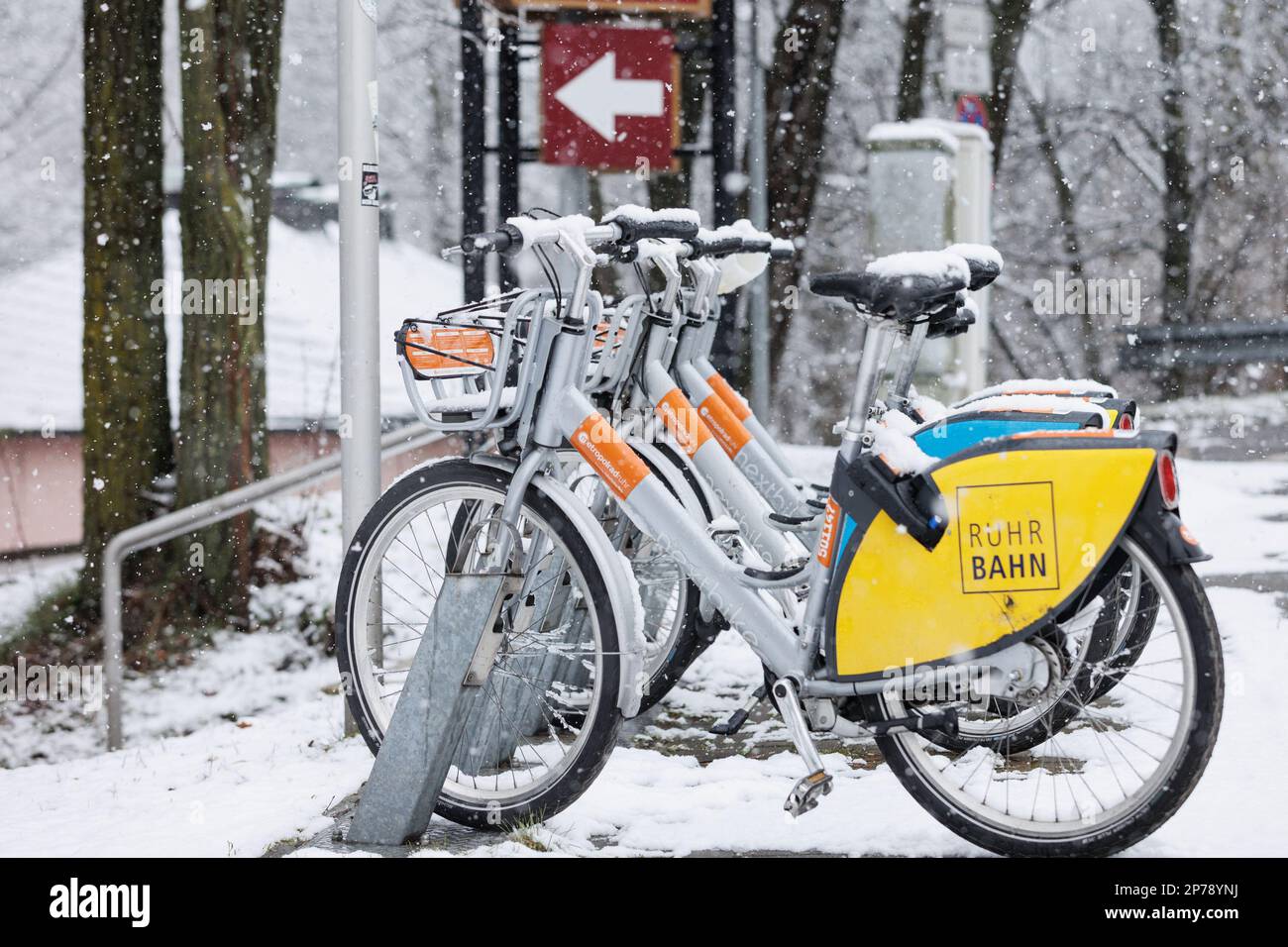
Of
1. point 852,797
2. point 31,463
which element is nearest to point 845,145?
point 31,463

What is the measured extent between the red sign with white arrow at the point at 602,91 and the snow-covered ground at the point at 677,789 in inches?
111

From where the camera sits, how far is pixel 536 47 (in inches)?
313

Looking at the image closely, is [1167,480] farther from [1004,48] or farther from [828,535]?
[1004,48]

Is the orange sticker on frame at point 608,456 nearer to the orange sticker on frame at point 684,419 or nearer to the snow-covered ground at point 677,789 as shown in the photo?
the orange sticker on frame at point 684,419

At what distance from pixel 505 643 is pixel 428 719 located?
0.97ft

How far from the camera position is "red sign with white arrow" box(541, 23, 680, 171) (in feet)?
23.9

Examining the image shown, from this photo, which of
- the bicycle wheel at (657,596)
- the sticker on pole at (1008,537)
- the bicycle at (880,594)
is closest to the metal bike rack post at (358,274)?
the bicycle wheel at (657,596)

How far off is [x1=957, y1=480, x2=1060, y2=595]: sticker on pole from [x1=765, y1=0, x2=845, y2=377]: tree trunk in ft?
27.9

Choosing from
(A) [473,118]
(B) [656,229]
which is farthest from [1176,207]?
(B) [656,229]

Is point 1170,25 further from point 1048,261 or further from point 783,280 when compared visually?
point 783,280

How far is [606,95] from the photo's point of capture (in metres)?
7.35

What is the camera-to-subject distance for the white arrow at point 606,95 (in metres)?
7.31

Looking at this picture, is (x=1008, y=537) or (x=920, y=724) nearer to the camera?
(x=1008, y=537)

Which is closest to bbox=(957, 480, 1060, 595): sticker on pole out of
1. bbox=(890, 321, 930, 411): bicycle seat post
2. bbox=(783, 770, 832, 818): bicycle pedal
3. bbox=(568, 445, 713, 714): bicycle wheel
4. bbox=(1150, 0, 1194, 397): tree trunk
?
bbox=(890, 321, 930, 411): bicycle seat post
